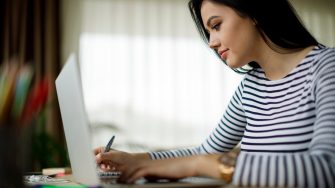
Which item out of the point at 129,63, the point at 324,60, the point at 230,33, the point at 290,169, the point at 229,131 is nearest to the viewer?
the point at 290,169

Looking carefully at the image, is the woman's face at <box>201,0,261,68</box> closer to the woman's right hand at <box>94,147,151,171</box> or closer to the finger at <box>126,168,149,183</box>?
the woman's right hand at <box>94,147,151,171</box>

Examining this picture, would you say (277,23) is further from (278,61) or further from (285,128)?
(285,128)

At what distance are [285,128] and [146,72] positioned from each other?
217 centimetres

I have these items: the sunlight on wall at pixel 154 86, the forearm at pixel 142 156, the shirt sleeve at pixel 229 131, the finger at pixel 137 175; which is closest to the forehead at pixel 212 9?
the shirt sleeve at pixel 229 131

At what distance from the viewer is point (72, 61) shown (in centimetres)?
59

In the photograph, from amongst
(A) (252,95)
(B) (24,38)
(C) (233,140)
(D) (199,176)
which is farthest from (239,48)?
(B) (24,38)

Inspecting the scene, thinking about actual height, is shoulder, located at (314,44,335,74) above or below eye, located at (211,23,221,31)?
below

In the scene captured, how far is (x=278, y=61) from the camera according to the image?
1.04 m

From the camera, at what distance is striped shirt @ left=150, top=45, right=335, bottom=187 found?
1.94ft

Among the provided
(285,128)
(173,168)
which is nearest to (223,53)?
(285,128)

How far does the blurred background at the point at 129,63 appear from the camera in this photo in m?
2.90

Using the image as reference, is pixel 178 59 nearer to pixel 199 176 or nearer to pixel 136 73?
pixel 136 73

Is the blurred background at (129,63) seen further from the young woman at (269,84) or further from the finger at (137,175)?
the finger at (137,175)

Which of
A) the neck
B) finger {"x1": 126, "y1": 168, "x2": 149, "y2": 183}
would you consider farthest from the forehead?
finger {"x1": 126, "y1": 168, "x2": 149, "y2": 183}
